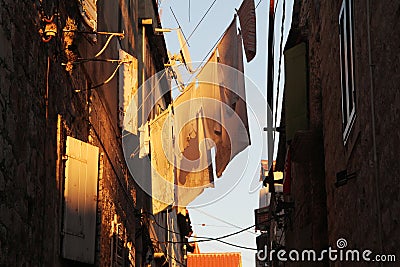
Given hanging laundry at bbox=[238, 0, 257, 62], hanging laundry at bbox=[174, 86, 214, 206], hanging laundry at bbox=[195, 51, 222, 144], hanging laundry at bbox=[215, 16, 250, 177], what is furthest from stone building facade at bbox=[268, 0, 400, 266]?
hanging laundry at bbox=[174, 86, 214, 206]

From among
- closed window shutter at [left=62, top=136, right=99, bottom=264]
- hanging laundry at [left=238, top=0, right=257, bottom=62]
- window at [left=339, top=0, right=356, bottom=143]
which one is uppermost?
hanging laundry at [left=238, top=0, right=257, bottom=62]

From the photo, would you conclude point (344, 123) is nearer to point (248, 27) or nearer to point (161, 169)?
point (248, 27)

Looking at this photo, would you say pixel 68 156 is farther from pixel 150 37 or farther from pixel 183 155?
pixel 150 37

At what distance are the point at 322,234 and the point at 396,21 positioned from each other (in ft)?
23.3

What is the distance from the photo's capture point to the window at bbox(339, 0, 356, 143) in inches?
387

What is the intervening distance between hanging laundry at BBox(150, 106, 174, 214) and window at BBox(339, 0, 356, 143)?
7.22 m

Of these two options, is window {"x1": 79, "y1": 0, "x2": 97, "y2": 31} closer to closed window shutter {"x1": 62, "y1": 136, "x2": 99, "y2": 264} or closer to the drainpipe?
closed window shutter {"x1": 62, "y1": 136, "x2": 99, "y2": 264}

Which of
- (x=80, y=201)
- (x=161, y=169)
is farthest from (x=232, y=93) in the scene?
(x=161, y=169)

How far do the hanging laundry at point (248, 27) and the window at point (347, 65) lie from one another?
2629 mm

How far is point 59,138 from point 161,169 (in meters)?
9.51

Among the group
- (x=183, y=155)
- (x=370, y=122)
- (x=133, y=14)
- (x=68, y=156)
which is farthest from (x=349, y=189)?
(x=133, y=14)

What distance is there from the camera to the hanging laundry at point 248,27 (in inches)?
523

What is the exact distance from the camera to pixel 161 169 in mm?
18688

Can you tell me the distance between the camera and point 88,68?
1118 cm
